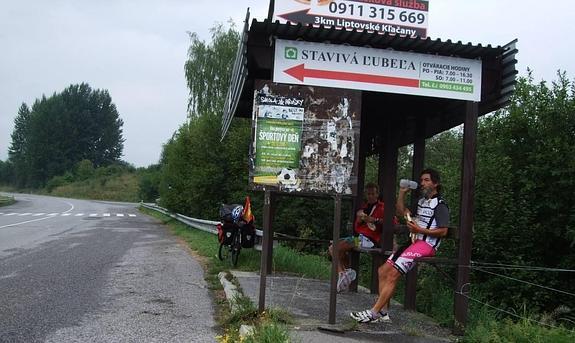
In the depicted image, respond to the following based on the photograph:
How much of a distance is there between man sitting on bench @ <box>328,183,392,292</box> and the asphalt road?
198 cm

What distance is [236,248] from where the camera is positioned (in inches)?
434

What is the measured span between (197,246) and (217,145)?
806 centimetres

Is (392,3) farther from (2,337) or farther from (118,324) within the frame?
(2,337)

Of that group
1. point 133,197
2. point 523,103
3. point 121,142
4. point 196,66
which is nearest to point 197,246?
point 523,103

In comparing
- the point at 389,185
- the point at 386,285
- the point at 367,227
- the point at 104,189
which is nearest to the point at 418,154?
the point at 389,185

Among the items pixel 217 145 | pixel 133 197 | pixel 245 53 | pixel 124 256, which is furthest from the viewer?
pixel 133 197

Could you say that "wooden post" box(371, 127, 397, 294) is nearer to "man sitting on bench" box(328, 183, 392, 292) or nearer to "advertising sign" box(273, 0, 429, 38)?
"man sitting on bench" box(328, 183, 392, 292)

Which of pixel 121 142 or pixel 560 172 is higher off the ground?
pixel 121 142

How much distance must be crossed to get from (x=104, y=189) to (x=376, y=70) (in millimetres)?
80687

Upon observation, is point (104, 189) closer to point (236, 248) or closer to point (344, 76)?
point (236, 248)

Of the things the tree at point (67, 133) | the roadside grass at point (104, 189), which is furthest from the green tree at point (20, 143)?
the roadside grass at point (104, 189)

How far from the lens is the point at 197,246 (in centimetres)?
1534

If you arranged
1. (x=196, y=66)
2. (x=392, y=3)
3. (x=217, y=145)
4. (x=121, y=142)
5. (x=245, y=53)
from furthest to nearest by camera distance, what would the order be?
(x=121, y=142) → (x=196, y=66) → (x=217, y=145) → (x=392, y=3) → (x=245, y=53)

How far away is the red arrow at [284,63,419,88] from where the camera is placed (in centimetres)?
591
